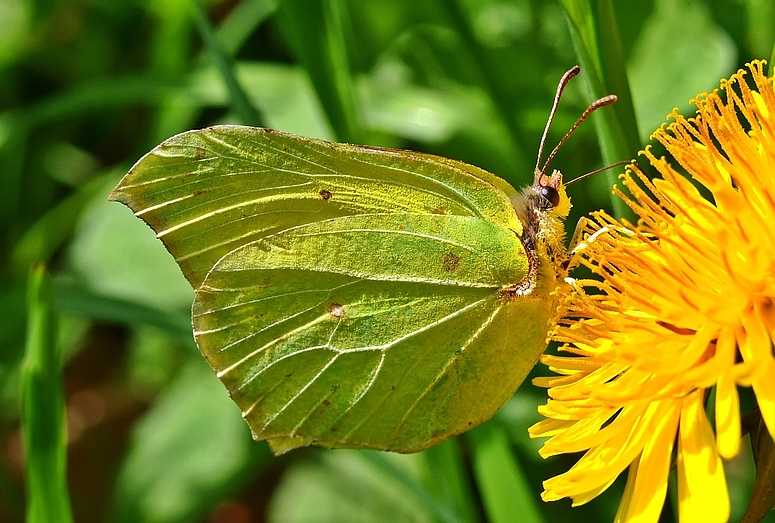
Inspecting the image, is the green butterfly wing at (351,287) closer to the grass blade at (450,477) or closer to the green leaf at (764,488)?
the grass blade at (450,477)

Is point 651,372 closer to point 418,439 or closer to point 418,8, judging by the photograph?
point 418,439

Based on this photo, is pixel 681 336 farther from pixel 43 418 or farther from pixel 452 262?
pixel 43 418

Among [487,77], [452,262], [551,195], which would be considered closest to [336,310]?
[452,262]

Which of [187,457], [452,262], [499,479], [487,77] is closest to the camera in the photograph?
[452,262]

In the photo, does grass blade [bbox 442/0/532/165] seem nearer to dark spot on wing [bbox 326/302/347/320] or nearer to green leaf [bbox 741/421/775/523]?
dark spot on wing [bbox 326/302/347/320]

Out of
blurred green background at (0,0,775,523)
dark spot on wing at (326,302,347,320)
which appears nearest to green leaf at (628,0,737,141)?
blurred green background at (0,0,775,523)

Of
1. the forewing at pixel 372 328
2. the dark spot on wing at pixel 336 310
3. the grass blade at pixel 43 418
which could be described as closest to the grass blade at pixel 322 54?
the forewing at pixel 372 328
